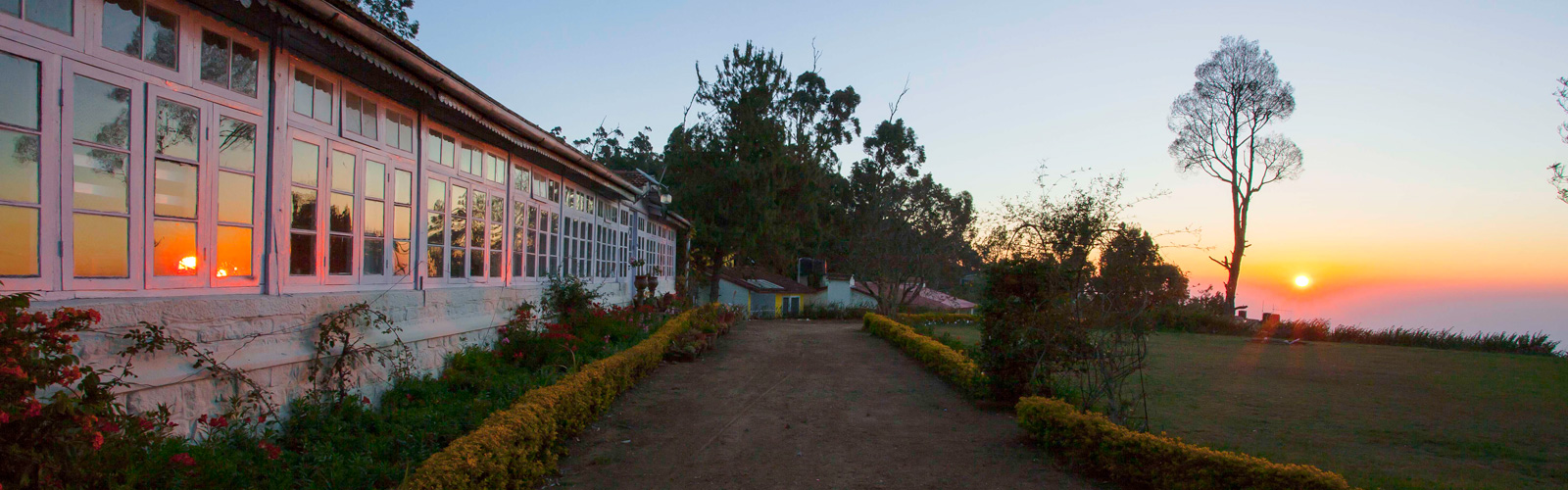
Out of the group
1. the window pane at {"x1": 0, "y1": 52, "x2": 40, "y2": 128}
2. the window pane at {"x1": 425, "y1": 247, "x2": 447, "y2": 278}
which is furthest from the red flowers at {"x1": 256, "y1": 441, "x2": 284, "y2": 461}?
the window pane at {"x1": 425, "y1": 247, "x2": 447, "y2": 278}

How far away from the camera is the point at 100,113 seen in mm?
4137

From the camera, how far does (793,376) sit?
1134 cm

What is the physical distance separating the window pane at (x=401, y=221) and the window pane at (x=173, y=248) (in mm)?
2254

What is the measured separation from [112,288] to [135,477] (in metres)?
1.21

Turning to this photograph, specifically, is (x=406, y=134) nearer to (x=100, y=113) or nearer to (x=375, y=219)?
(x=375, y=219)

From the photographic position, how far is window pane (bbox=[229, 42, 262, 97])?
505cm

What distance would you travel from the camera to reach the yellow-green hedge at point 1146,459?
4.97m

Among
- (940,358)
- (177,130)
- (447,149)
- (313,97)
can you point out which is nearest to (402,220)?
(447,149)

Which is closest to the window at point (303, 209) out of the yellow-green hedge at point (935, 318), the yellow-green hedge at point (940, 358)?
the yellow-green hedge at point (940, 358)

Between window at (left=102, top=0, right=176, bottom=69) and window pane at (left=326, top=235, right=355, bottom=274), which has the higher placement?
window at (left=102, top=0, right=176, bottom=69)

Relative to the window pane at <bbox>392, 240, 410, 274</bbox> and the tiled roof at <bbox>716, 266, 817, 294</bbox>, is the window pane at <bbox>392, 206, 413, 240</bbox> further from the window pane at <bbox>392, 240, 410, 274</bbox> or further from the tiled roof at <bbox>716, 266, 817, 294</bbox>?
the tiled roof at <bbox>716, 266, 817, 294</bbox>

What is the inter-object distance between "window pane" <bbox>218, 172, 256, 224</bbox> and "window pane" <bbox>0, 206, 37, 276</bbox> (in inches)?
42.1

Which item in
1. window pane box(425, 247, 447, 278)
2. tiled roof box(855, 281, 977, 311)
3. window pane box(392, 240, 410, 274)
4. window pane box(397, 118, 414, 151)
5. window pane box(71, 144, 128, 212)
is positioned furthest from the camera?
tiled roof box(855, 281, 977, 311)

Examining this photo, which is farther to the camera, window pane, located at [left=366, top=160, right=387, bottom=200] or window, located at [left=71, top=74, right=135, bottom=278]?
window pane, located at [left=366, top=160, right=387, bottom=200]
